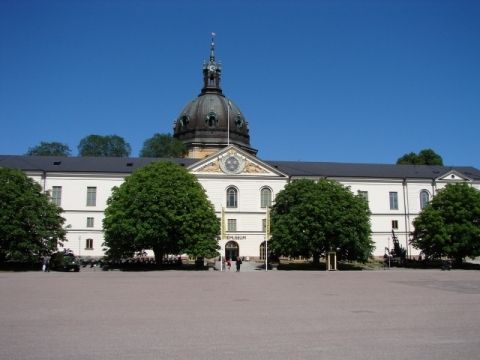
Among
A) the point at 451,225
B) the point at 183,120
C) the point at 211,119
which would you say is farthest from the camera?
the point at 183,120

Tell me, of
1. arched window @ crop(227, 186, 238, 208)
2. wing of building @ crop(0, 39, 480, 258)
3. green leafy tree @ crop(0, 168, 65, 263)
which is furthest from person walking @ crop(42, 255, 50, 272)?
arched window @ crop(227, 186, 238, 208)

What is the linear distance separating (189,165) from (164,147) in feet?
68.4

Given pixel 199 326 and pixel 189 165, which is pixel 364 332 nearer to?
pixel 199 326

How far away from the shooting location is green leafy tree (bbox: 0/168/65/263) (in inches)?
1858

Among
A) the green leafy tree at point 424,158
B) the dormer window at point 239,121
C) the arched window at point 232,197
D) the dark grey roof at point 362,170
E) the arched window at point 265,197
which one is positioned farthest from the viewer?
the green leafy tree at point 424,158

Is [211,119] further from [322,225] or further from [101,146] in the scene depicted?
[322,225]

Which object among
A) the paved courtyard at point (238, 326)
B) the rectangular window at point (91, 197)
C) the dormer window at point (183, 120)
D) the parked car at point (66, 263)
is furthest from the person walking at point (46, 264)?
the dormer window at point (183, 120)

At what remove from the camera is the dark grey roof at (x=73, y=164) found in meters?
66.7

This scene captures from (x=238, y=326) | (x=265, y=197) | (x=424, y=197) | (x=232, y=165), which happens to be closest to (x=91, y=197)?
(x=232, y=165)

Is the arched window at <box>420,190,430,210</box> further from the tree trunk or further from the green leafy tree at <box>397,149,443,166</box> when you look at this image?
the tree trunk

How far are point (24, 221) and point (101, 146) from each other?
4781 centimetres

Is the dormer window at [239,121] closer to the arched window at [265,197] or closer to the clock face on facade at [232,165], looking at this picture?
the clock face on facade at [232,165]

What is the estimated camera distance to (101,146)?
94625 mm

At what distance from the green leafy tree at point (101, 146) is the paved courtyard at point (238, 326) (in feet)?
240
